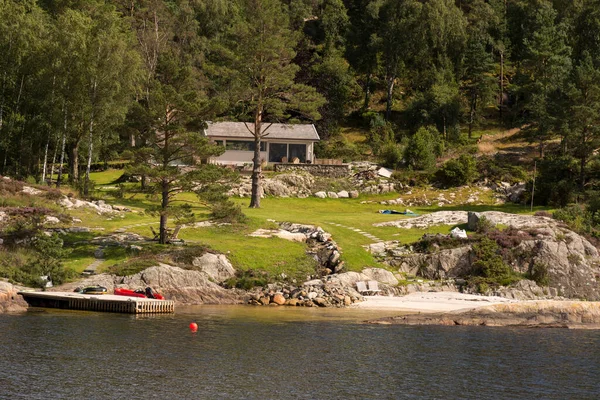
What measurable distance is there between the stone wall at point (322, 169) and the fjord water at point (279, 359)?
151 feet

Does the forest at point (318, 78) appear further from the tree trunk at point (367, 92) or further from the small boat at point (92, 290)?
the small boat at point (92, 290)

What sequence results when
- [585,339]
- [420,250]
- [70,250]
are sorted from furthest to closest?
[420,250]
[70,250]
[585,339]

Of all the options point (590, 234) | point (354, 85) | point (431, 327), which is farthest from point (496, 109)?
point (431, 327)

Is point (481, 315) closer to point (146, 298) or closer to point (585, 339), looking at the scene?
point (585, 339)

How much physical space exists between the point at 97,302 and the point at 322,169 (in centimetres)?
4865

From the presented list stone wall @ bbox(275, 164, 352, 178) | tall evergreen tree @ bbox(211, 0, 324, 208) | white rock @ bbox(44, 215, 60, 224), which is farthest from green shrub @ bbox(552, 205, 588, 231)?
white rock @ bbox(44, 215, 60, 224)

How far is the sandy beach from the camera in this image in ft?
177

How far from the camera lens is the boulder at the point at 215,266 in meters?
57.3

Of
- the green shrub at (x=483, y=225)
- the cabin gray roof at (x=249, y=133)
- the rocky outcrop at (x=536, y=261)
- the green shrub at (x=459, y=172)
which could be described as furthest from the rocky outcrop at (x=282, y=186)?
the green shrub at (x=483, y=225)

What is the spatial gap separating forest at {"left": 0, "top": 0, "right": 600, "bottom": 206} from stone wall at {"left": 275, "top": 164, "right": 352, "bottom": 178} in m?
6.80

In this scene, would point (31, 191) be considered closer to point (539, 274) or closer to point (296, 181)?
point (296, 181)

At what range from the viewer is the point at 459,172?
3543 inches

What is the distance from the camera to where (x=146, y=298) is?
5053 cm

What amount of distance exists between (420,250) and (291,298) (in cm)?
1327
